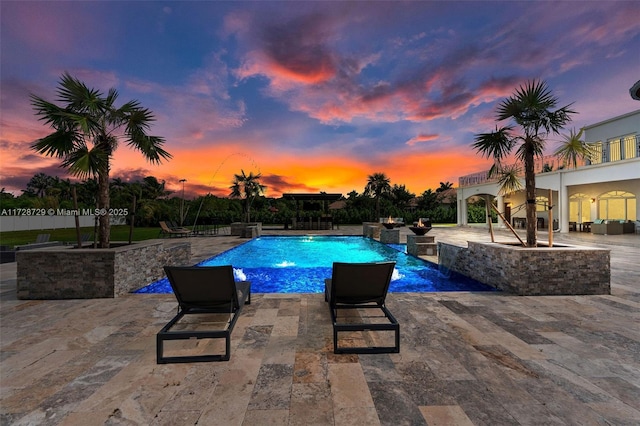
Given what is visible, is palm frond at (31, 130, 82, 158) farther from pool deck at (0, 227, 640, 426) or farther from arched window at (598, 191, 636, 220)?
arched window at (598, 191, 636, 220)

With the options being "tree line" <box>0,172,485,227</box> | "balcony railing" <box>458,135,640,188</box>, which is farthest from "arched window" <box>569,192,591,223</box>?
"tree line" <box>0,172,485,227</box>

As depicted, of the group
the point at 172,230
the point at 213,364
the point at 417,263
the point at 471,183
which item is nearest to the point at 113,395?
the point at 213,364

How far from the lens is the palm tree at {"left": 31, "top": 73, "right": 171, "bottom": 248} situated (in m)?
5.05

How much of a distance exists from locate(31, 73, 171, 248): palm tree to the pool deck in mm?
2587

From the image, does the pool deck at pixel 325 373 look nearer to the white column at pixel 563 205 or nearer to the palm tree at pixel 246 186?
the white column at pixel 563 205

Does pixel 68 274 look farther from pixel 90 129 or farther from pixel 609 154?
pixel 609 154

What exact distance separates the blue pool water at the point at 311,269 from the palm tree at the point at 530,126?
2342 mm

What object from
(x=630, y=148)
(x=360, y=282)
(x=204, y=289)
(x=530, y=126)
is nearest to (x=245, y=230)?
(x=204, y=289)

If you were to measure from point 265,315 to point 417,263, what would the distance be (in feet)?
21.3

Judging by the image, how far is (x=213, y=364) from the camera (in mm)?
2578

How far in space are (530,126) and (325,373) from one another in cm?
668

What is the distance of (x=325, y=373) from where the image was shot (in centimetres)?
241

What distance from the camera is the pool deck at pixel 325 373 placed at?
1.89m

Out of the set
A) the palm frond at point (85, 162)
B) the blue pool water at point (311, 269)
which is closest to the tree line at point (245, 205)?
the blue pool water at point (311, 269)
